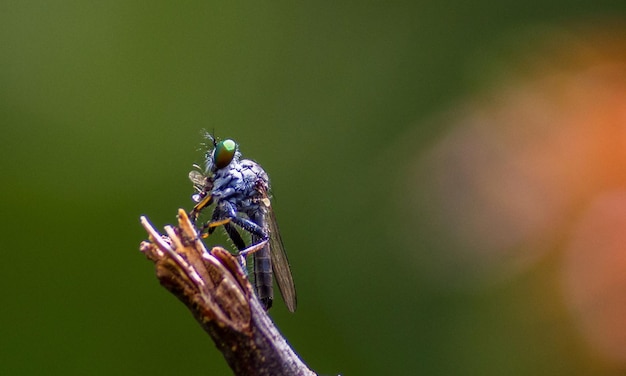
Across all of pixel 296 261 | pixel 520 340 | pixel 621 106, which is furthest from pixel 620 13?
pixel 296 261

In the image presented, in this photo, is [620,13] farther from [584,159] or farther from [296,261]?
[296,261]

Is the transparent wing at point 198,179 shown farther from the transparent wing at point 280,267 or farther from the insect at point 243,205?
the transparent wing at point 280,267

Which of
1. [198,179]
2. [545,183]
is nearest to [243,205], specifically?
[198,179]

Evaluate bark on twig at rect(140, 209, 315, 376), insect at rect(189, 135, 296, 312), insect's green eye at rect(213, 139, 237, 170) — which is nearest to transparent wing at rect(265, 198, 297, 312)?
insect at rect(189, 135, 296, 312)

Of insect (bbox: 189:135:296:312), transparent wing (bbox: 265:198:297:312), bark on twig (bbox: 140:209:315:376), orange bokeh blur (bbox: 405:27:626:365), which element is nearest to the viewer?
bark on twig (bbox: 140:209:315:376)

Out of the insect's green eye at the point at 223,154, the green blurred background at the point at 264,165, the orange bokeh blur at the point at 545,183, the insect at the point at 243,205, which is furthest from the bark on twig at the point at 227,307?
the orange bokeh blur at the point at 545,183

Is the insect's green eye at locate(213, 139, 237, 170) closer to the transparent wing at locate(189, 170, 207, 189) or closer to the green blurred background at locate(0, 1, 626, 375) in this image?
the transparent wing at locate(189, 170, 207, 189)

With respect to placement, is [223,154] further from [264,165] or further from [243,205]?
[264,165]
